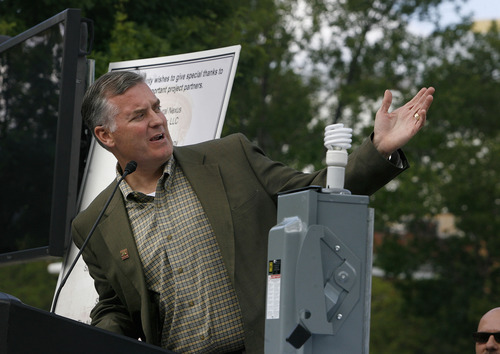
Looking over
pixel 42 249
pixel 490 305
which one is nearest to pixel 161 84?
pixel 42 249

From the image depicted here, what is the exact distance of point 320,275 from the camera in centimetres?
276

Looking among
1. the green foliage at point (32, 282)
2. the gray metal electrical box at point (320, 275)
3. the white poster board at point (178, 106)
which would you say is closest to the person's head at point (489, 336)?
the white poster board at point (178, 106)

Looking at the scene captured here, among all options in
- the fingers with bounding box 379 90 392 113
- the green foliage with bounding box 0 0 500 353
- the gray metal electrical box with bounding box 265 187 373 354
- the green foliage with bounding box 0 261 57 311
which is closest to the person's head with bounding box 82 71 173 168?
the fingers with bounding box 379 90 392 113

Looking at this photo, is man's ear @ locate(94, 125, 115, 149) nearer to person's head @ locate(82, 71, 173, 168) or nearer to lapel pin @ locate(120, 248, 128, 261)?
person's head @ locate(82, 71, 173, 168)

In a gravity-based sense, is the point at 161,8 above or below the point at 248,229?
above

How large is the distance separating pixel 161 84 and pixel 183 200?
4.25 feet

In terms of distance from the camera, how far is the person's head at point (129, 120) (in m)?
3.85

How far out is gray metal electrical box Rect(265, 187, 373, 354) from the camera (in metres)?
2.73

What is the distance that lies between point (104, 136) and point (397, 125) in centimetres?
132

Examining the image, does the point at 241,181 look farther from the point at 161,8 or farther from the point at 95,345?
the point at 161,8

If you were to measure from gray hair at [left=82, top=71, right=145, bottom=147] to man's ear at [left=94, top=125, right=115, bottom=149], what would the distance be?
2 centimetres

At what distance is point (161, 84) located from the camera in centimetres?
495

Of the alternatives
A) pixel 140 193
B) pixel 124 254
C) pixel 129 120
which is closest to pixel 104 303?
pixel 124 254

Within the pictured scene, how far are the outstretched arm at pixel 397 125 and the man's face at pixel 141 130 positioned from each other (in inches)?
35.6
